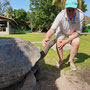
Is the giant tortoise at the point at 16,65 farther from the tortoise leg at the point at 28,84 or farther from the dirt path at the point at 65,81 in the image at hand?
the dirt path at the point at 65,81

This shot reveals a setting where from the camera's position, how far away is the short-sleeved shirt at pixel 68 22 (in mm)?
2400

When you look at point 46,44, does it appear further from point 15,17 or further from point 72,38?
point 15,17

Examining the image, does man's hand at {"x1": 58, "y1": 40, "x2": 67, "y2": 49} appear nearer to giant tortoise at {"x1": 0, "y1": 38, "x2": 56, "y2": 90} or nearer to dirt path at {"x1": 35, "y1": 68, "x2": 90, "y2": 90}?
dirt path at {"x1": 35, "y1": 68, "x2": 90, "y2": 90}

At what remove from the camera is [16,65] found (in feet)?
5.18

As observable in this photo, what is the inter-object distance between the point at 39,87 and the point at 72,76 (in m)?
0.79

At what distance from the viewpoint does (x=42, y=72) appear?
2.40 m

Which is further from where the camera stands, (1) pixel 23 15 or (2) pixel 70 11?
(1) pixel 23 15

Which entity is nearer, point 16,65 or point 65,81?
point 16,65

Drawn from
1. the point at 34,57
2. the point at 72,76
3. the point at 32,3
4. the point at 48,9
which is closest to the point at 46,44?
the point at 34,57

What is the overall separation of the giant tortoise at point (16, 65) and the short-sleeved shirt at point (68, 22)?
3.04 ft

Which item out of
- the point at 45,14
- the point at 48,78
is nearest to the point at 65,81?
the point at 48,78

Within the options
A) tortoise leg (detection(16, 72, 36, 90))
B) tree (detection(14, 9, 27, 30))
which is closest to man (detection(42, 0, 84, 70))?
tortoise leg (detection(16, 72, 36, 90))

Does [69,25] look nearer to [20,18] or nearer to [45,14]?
[45,14]

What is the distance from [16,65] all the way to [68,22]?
1.56m
